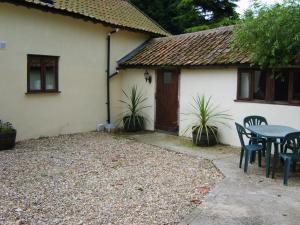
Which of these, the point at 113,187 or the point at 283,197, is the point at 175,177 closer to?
the point at 113,187

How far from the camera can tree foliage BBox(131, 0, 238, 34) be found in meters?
21.5

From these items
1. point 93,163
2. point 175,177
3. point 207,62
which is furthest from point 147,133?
point 175,177

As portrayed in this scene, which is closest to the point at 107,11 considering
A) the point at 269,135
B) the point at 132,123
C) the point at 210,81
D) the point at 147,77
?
the point at 147,77

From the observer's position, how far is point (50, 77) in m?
10.6

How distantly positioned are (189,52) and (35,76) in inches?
202

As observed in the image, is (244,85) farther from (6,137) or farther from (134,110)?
(6,137)

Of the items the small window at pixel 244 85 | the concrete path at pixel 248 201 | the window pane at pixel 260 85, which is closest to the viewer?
the concrete path at pixel 248 201

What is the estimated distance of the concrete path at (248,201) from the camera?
14.9 ft

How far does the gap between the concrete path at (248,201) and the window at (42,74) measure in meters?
5.87

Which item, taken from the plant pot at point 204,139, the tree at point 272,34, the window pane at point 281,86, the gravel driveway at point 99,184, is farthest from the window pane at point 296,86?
the gravel driveway at point 99,184

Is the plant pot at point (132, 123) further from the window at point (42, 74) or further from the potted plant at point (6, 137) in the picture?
the potted plant at point (6, 137)

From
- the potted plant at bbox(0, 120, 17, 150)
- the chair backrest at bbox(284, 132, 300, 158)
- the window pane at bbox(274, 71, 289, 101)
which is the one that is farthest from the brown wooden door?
the chair backrest at bbox(284, 132, 300, 158)

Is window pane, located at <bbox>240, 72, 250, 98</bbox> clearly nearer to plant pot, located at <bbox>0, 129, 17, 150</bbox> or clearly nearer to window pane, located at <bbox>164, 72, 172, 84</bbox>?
window pane, located at <bbox>164, 72, 172, 84</bbox>

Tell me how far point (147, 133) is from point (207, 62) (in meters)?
3.55
